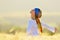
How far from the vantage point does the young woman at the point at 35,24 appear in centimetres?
104

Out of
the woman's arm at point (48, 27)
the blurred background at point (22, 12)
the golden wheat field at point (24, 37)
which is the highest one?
the blurred background at point (22, 12)

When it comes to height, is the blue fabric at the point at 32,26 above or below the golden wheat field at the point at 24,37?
above

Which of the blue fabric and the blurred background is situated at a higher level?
the blurred background

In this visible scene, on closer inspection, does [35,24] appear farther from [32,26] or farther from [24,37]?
[24,37]

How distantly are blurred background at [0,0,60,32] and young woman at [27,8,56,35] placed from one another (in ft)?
0.10

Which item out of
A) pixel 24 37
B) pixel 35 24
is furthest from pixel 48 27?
pixel 24 37

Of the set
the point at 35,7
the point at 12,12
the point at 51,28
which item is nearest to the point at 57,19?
the point at 51,28

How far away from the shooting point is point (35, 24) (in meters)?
1.05

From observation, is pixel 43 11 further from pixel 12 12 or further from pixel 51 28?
pixel 12 12

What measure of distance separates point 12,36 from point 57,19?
383mm

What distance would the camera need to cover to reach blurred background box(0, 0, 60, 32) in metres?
1.04

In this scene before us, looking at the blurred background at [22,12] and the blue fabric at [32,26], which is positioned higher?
the blurred background at [22,12]

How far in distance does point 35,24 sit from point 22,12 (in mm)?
143

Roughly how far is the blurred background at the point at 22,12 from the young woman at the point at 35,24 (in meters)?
0.03
